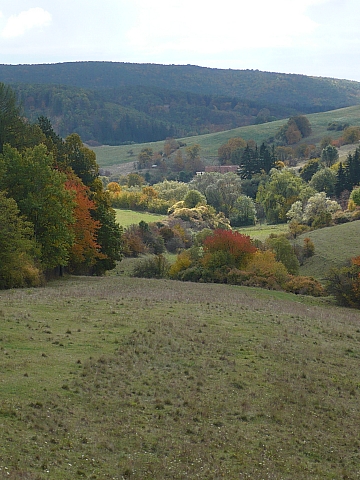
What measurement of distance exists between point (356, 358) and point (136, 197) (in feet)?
309

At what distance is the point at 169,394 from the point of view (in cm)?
1659

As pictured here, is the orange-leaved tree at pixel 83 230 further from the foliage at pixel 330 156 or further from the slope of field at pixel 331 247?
the foliage at pixel 330 156

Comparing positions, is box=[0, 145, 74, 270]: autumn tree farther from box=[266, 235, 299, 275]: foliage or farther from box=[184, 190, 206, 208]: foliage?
box=[184, 190, 206, 208]: foliage

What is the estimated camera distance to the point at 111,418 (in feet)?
47.1

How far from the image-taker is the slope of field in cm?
6562

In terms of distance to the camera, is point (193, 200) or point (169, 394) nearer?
point (169, 394)

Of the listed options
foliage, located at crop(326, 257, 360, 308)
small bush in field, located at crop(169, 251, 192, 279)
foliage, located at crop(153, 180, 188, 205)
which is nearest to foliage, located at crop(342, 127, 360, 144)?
foliage, located at crop(153, 180, 188, 205)

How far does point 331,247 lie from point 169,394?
57.9 meters

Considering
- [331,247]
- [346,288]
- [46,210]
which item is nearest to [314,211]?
[331,247]

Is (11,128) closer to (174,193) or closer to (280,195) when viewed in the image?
(280,195)

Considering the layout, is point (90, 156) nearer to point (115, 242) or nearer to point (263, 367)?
point (115, 242)

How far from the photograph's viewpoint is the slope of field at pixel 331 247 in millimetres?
65625

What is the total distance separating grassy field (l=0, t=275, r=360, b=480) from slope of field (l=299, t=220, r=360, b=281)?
3784 cm

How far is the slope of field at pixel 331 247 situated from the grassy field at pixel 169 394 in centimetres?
3784
